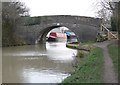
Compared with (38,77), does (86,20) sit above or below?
above

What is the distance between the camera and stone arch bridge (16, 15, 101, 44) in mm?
31281

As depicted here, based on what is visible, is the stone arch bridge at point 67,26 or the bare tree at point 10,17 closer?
the bare tree at point 10,17

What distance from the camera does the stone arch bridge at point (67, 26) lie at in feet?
103

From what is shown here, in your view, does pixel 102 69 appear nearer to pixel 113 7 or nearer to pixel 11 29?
pixel 113 7

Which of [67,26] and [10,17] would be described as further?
[67,26]

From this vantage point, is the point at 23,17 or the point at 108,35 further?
the point at 23,17

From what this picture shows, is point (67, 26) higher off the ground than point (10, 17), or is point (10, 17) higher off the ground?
point (10, 17)

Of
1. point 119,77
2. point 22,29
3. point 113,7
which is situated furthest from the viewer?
point 22,29

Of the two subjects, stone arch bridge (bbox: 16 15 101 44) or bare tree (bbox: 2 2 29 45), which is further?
stone arch bridge (bbox: 16 15 101 44)

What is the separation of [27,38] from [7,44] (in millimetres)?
5912

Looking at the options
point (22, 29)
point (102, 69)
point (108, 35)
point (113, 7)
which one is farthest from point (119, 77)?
point (22, 29)

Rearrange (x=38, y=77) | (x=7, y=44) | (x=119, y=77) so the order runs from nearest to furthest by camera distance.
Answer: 1. (x=119, y=77)
2. (x=38, y=77)
3. (x=7, y=44)

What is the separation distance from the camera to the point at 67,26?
33.3m

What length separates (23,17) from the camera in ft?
108
